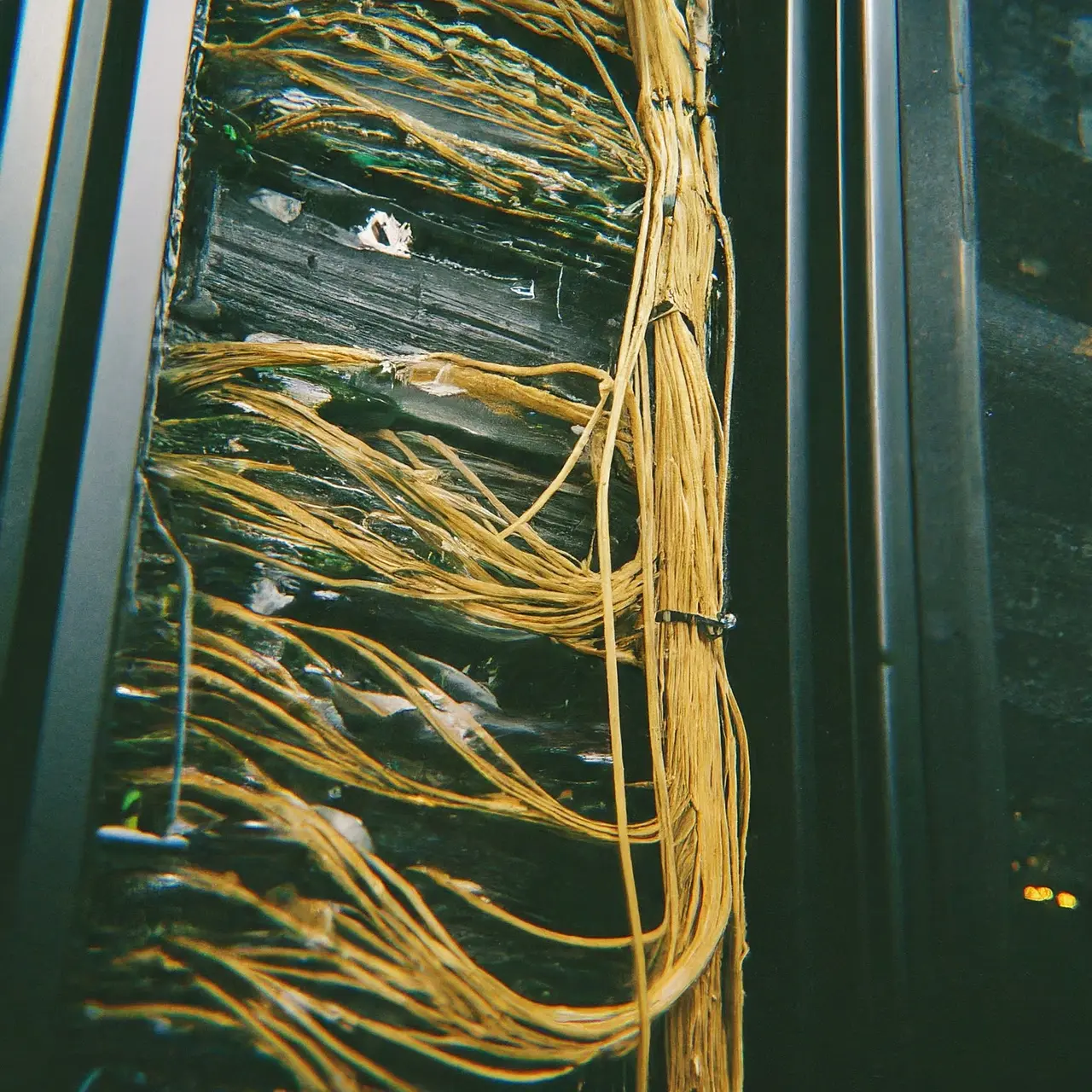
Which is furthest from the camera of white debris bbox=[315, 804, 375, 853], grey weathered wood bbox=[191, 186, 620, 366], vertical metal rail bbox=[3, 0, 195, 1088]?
grey weathered wood bbox=[191, 186, 620, 366]

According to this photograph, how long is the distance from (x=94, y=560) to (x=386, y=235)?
477 mm

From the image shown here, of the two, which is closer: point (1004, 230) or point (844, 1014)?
point (844, 1014)

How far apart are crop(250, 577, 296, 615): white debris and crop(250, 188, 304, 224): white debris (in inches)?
15.7

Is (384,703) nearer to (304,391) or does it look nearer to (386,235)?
(304,391)

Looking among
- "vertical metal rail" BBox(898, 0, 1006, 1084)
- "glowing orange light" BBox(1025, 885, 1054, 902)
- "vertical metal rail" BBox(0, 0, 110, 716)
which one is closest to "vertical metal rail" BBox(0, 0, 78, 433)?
"vertical metal rail" BBox(0, 0, 110, 716)

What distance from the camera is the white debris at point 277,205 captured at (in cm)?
84

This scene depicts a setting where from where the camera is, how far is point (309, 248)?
0.86 m

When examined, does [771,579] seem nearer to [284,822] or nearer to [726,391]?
[726,391]

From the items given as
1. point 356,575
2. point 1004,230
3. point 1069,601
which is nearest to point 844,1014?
point 1069,601

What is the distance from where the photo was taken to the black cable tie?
87cm

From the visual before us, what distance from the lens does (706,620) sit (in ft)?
2.85

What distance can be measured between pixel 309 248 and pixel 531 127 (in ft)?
1.04

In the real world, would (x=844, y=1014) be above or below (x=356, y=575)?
below

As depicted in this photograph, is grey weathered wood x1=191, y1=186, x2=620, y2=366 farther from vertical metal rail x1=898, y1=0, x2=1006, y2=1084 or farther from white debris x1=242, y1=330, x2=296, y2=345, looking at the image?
vertical metal rail x1=898, y1=0, x2=1006, y2=1084
